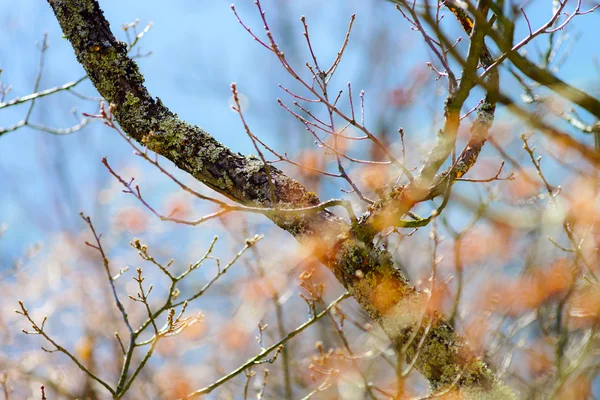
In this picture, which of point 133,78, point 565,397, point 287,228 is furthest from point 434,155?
point 565,397

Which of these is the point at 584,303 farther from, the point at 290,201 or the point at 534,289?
the point at 290,201

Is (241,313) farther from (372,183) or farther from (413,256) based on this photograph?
(372,183)

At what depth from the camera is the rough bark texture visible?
6.03 ft

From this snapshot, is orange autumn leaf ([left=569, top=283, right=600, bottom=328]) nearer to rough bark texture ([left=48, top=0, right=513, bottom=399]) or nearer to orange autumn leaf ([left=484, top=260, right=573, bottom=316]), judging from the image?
orange autumn leaf ([left=484, top=260, right=573, bottom=316])

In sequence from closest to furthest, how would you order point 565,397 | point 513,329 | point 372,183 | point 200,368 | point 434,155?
point 434,155, point 372,183, point 565,397, point 513,329, point 200,368

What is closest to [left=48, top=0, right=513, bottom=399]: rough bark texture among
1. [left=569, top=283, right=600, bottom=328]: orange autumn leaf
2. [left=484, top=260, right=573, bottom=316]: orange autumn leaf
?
[left=569, top=283, right=600, bottom=328]: orange autumn leaf

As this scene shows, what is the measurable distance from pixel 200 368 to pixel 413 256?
11.0ft

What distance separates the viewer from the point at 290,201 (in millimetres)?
1941

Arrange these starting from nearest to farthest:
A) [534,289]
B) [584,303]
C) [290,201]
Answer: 1. [290,201]
2. [584,303]
3. [534,289]

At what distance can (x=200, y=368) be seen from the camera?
6551 mm

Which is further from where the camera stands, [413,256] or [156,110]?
[413,256]

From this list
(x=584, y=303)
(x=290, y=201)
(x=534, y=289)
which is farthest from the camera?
(x=534, y=289)

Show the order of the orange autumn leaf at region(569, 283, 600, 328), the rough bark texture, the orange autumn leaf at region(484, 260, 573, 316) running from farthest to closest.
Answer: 1. the orange autumn leaf at region(484, 260, 573, 316)
2. the orange autumn leaf at region(569, 283, 600, 328)
3. the rough bark texture

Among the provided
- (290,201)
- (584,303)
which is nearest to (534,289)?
(584,303)
